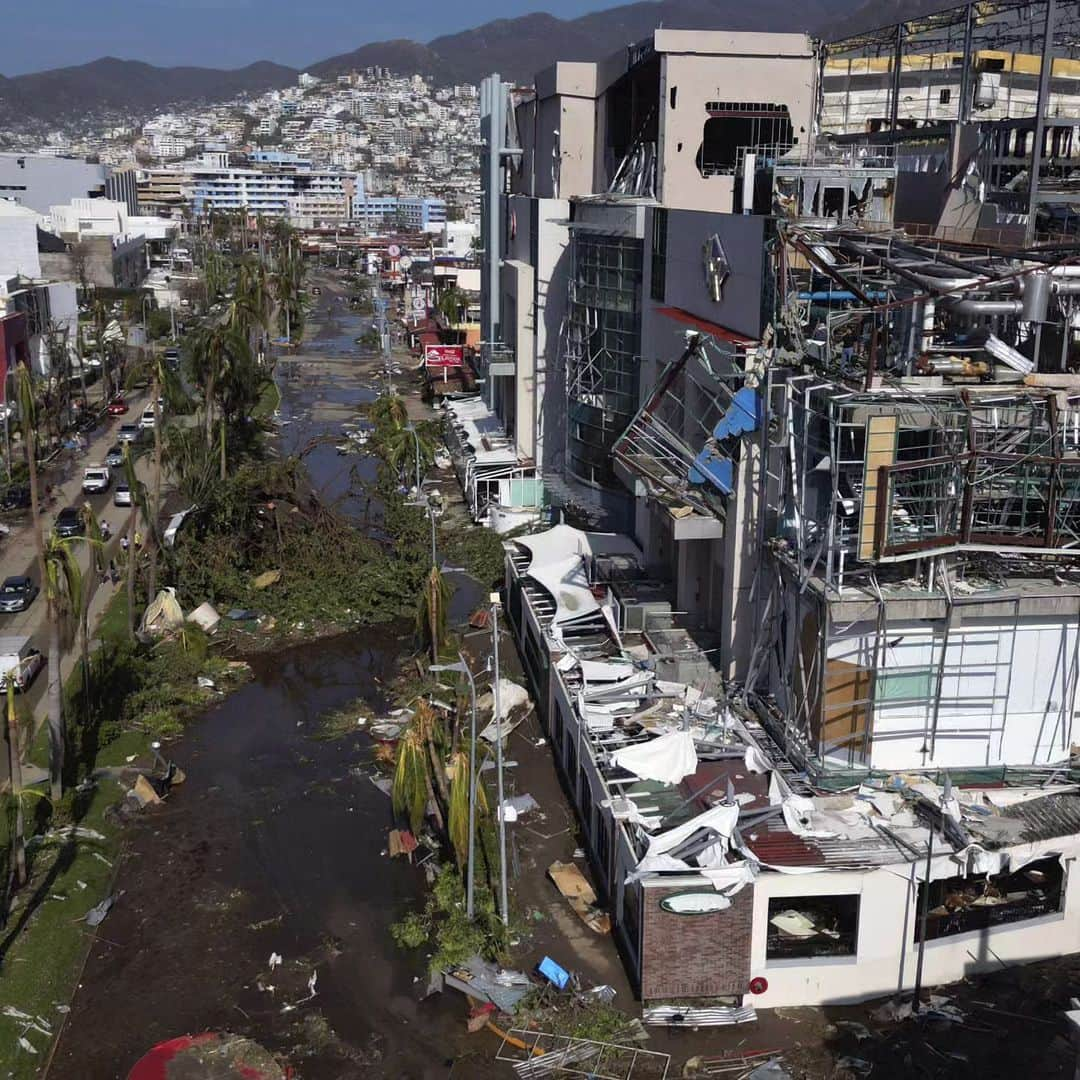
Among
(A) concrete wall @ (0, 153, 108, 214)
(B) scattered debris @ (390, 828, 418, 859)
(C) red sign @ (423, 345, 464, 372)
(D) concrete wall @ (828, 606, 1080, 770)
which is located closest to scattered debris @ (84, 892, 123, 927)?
(B) scattered debris @ (390, 828, 418, 859)

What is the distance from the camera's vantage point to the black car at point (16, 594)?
29.3 metres

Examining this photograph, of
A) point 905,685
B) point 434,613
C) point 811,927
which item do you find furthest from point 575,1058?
point 434,613

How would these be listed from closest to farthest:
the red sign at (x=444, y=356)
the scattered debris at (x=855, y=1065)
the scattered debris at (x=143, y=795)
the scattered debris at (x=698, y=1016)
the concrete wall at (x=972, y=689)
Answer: the scattered debris at (x=855, y=1065) → the scattered debris at (x=698, y=1016) → the concrete wall at (x=972, y=689) → the scattered debris at (x=143, y=795) → the red sign at (x=444, y=356)

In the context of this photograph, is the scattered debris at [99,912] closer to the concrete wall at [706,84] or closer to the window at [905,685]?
the window at [905,685]

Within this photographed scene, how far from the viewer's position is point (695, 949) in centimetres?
Result: 1547

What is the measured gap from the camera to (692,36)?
31781 millimetres

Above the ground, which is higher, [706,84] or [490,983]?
[706,84]

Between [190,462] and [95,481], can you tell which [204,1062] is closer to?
[190,462]

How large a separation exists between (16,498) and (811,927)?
31250mm

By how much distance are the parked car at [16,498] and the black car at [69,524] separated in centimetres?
321

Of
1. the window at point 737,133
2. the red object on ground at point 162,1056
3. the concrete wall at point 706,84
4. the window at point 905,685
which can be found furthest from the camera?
the window at point 737,133

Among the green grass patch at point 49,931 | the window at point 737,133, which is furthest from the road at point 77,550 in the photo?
the window at point 737,133

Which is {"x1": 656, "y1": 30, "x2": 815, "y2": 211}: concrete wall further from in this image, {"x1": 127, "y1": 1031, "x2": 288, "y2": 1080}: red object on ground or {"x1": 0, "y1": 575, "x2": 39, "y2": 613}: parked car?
{"x1": 127, "y1": 1031, "x2": 288, "y2": 1080}: red object on ground

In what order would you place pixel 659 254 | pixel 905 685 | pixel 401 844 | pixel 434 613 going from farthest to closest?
pixel 659 254
pixel 434 613
pixel 401 844
pixel 905 685
